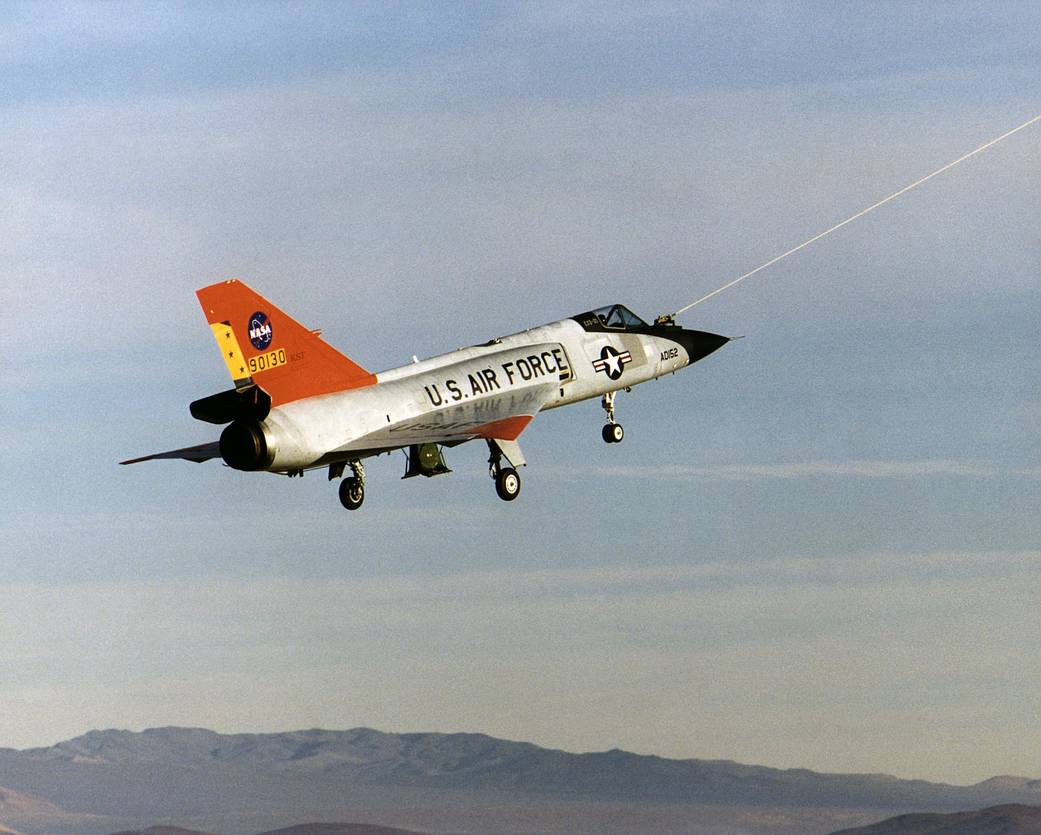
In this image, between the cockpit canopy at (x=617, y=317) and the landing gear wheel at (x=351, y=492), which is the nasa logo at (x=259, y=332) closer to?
the landing gear wheel at (x=351, y=492)

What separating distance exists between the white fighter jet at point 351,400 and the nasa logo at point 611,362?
1654 mm

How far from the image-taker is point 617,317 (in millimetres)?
64000

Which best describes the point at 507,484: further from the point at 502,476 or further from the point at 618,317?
the point at 618,317

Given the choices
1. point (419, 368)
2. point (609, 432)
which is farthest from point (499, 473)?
point (609, 432)

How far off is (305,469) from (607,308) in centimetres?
1627

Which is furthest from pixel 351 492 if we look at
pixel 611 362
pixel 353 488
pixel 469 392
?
pixel 611 362

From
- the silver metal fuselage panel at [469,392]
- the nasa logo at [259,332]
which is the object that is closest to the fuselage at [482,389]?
the silver metal fuselage panel at [469,392]

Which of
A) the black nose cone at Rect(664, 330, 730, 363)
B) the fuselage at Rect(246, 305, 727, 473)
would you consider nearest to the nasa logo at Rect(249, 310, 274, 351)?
the fuselage at Rect(246, 305, 727, 473)

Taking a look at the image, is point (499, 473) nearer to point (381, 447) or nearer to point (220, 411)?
point (381, 447)

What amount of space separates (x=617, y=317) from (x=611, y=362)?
2.23 m

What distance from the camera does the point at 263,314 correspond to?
51812 mm

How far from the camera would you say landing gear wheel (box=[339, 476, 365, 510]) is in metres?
55.4

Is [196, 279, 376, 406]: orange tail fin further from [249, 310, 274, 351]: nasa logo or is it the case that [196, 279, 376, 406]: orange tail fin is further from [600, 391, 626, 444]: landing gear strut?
[600, 391, 626, 444]: landing gear strut

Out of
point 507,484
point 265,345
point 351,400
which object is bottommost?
point 507,484
